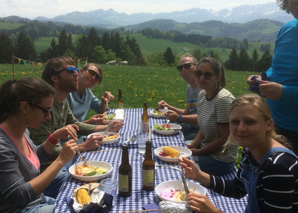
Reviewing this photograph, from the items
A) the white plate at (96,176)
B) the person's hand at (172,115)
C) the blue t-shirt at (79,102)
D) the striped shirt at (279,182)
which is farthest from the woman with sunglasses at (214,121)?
the blue t-shirt at (79,102)

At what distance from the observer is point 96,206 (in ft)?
5.94

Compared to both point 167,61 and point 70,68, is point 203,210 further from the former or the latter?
point 167,61

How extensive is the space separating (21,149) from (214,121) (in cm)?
241

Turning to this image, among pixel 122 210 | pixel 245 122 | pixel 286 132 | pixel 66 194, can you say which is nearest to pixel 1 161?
pixel 66 194

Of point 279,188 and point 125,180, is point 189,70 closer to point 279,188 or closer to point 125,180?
point 125,180

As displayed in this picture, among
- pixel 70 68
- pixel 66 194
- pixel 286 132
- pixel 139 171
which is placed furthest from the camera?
pixel 70 68

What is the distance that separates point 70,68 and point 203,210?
2.58 meters

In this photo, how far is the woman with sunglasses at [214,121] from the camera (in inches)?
137

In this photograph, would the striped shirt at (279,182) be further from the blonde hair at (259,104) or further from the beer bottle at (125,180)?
the beer bottle at (125,180)

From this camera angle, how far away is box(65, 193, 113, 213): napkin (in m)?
1.79

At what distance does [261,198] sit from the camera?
6.03 feet

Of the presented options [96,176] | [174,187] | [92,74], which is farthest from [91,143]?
[92,74]

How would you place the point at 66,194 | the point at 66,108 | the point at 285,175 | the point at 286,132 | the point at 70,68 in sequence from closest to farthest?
the point at 285,175 → the point at 66,194 → the point at 286,132 → the point at 70,68 → the point at 66,108

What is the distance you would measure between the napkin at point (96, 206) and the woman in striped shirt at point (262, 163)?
549 mm
